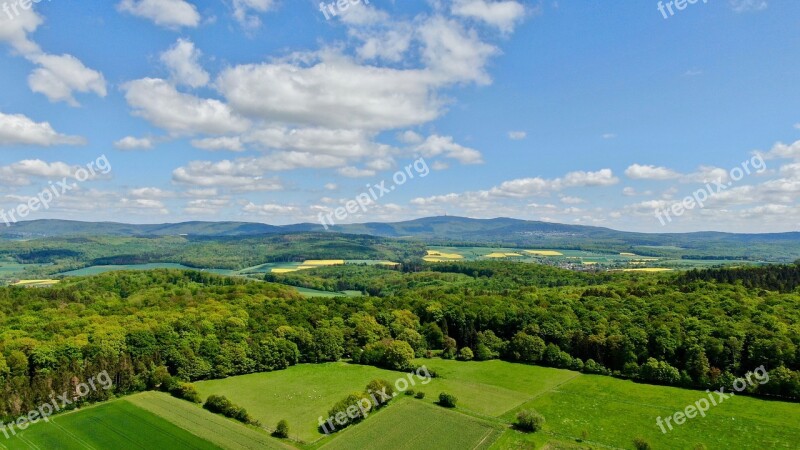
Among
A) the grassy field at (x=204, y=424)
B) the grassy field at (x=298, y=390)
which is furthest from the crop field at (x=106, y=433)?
the grassy field at (x=298, y=390)

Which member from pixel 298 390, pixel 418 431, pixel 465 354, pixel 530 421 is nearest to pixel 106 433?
pixel 298 390

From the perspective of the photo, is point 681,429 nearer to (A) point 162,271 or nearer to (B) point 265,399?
(B) point 265,399

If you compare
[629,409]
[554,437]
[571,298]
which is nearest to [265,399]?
[554,437]

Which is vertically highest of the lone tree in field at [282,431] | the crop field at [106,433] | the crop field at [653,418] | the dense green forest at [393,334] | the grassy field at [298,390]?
the dense green forest at [393,334]

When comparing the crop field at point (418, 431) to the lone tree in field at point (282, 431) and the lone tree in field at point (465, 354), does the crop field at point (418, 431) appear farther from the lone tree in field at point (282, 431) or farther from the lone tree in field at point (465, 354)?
the lone tree in field at point (465, 354)

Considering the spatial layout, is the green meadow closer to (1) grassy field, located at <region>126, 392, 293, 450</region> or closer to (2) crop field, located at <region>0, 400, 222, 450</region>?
(1) grassy field, located at <region>126, 392, 293, 450</region>

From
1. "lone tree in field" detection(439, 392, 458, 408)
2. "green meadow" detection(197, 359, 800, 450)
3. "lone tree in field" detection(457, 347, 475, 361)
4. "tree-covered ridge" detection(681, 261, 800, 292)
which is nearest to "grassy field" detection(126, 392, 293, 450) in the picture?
"green meadow" detection(197, 359, 800, 450)
